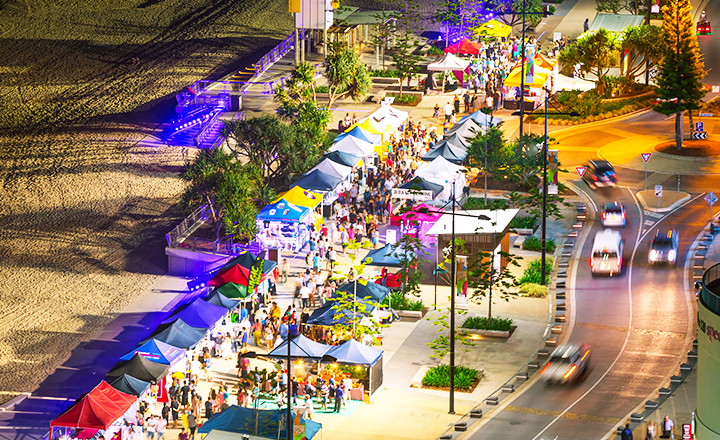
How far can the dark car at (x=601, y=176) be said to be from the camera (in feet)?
228

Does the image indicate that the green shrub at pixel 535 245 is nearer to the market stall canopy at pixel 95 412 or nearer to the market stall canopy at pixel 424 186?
the market stall canopy at pixel 424 186

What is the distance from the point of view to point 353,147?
6969cm

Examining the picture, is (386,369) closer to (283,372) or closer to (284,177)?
(283,372)

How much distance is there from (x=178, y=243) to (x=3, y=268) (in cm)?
1055

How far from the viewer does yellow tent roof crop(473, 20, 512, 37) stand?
330 ft

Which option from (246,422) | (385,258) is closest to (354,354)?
(246,422)

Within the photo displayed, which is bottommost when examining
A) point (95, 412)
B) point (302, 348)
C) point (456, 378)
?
point (456, 378)

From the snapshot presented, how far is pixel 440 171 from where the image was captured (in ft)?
210

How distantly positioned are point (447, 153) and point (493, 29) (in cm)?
3754

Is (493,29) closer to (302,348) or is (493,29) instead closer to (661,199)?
(661,199)

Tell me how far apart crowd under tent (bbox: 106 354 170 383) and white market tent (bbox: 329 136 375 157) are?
95.4ft

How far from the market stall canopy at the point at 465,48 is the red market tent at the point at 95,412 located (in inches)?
2418

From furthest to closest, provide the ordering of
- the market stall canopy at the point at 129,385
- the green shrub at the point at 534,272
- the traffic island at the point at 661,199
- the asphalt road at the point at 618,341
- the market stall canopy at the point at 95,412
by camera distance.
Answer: the traffic island at the point at 661,199 → the green shrub at the point at 534,272 → the market stall canopy at the point at 129,385 → the asphalt road at the point at 618,341 → the market stall canopy at the point at 95,412

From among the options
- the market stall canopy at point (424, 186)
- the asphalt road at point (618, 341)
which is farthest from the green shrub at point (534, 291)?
the market stall canopy at point (424, 186)
